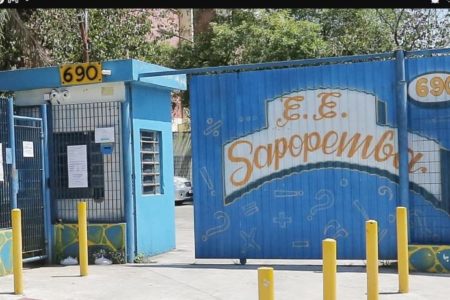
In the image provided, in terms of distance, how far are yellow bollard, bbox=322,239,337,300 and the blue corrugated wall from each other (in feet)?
12.2

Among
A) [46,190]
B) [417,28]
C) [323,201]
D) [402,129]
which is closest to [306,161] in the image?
[323,201]

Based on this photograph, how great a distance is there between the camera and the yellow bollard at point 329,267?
18.9 ft

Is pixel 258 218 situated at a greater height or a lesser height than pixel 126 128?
lesser

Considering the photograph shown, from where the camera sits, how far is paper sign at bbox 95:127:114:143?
10789 millimetres

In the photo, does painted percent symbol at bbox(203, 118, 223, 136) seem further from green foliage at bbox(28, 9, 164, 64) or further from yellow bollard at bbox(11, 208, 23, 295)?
green foliage at bbox(28, 9, 164, 64)

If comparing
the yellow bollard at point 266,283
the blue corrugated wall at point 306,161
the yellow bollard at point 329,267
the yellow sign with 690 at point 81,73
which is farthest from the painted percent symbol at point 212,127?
the yellow bollard at point 266,283

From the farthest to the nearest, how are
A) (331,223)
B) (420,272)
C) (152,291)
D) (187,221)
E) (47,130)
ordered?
(187,221) → (47,130) → (331,223) → (420,272) → (152,291)

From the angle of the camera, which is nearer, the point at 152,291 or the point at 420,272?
the point at 152,291

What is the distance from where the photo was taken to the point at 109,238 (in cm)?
1070

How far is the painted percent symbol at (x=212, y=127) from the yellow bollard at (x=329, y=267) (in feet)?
15.1

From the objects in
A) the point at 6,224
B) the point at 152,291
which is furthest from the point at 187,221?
the point at 152,291

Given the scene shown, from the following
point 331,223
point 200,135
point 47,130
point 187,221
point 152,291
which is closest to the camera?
point 152,291

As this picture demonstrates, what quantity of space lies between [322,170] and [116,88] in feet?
12.1

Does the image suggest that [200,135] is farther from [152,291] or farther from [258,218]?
[152,291]
